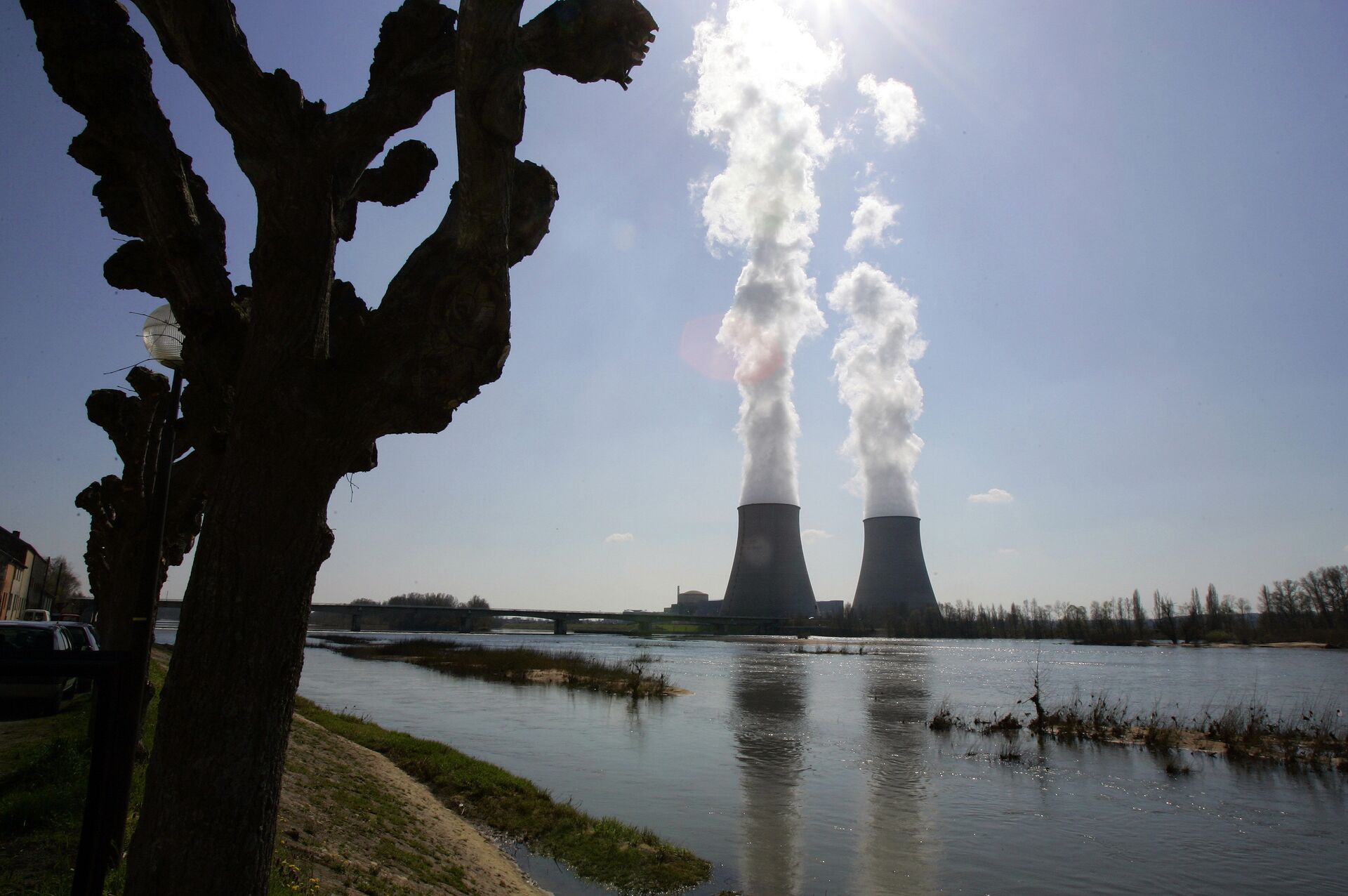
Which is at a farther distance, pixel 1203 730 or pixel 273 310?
pixel 1203 730

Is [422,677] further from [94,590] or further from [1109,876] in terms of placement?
[1109,876]

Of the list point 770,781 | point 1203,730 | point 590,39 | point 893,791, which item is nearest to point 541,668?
point 770,781

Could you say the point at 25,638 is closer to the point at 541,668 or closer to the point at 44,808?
the point at 44,808

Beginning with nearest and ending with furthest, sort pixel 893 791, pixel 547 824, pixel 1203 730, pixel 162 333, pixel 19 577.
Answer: pixel 162 333
pixel 547 824
pixel 893 791
pixel 1203 730
pixel 19 577

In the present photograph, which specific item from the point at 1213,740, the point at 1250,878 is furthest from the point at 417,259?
the point at 1213,740

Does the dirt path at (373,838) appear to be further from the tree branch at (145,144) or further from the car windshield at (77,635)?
the car windshield at (77,635)

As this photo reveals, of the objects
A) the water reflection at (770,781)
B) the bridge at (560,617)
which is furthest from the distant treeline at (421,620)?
the water reflection at (770,781)

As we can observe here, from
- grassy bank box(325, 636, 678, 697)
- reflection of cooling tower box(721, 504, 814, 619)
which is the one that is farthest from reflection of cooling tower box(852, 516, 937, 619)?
grassy bank box(325, 636, 678, 697)
